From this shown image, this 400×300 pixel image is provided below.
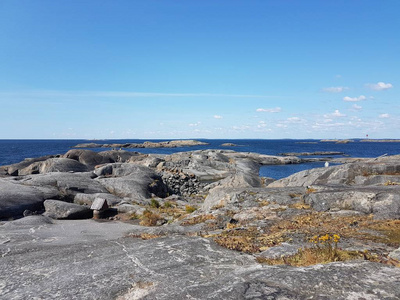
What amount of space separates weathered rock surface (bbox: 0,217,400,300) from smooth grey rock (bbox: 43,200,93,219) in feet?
36.2

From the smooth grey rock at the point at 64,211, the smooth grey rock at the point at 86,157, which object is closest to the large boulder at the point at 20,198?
the smooth grey rock at the point at 64,211

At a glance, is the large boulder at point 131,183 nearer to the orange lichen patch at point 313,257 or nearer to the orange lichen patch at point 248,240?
the orange lichen patch at point 248,240

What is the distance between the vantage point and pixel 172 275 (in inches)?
270

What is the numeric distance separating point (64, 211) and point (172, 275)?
55.7ft

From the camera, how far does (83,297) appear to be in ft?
20.1

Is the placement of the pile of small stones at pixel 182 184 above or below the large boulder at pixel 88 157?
below

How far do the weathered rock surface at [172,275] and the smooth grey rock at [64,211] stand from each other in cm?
1102

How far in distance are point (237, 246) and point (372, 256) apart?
3.68m

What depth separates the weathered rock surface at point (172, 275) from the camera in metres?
5.52

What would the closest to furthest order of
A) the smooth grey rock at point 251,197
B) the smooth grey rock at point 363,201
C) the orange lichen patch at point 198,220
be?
the smooth grey rock at point 363,201 → the orange lichen patch at point 198,220 → the smooth grey rock at point 251,197

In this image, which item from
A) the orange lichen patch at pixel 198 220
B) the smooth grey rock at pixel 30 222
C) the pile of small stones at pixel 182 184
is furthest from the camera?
the pile of small stones at pixel 182 184

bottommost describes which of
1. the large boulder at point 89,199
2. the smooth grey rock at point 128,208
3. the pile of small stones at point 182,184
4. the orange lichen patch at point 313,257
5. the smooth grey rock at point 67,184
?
the pile of small stones at point 182,184

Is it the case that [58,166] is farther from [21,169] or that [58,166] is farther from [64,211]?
[64,211]

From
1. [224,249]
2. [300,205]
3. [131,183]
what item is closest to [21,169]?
[131,183]
